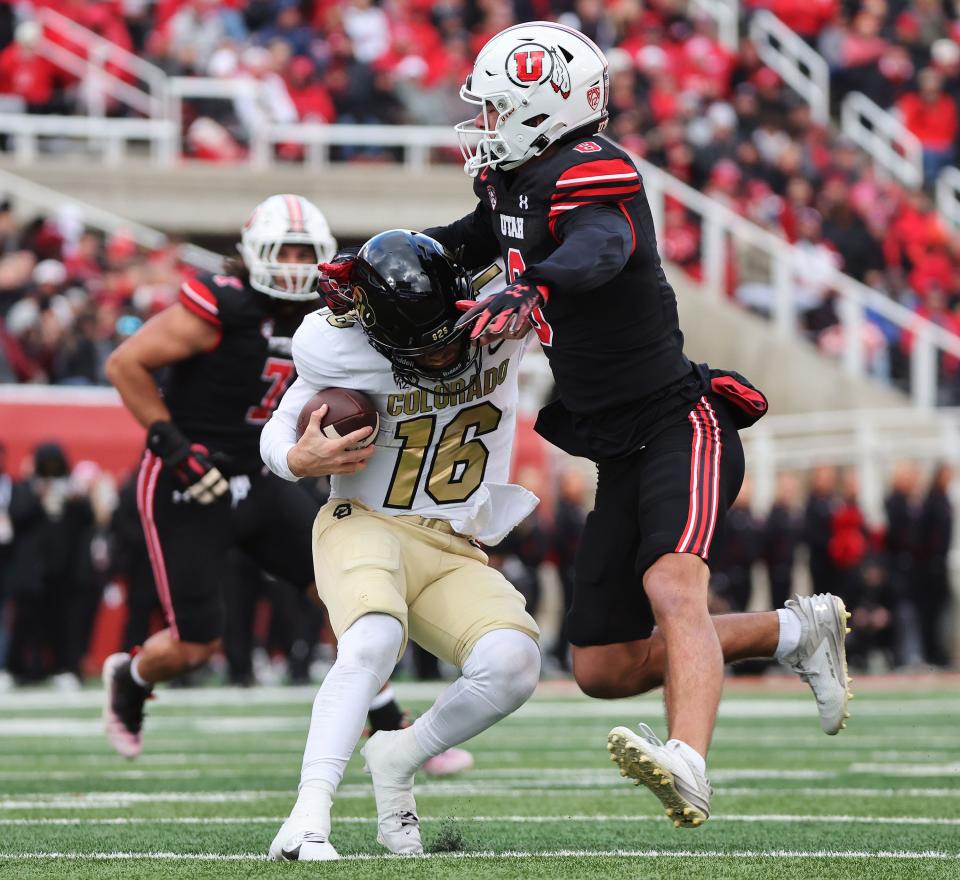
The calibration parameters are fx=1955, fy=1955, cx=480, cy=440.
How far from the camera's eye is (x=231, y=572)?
1213cm

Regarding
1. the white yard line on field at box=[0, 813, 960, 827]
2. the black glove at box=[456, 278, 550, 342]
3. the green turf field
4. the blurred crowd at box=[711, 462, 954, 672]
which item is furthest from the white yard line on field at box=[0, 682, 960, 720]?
the black glove at box=[456, 278, 550, 342]

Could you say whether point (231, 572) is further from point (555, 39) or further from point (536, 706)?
point (555, 39)

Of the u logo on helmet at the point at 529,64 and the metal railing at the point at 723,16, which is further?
the metal railing at the point at 723,16

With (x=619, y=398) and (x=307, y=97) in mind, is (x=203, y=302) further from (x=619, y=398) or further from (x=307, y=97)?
(x=307, y=97)

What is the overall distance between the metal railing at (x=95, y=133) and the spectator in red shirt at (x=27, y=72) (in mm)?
177

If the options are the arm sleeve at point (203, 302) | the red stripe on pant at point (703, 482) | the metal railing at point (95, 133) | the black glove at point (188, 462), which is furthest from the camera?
the metal railing at point (95, 133)

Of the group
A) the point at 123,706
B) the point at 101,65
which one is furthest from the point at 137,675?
the point at 101,65

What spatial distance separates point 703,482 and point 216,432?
2506mm

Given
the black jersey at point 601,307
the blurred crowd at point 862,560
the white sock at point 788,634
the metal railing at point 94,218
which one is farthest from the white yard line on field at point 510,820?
the metal railing at point 94,218

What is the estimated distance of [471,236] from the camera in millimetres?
5027

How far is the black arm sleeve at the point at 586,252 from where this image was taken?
4.12m

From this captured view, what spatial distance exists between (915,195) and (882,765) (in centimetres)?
1166

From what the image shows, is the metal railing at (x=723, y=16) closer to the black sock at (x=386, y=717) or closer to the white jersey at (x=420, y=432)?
the black sock at (x=386, y=717)

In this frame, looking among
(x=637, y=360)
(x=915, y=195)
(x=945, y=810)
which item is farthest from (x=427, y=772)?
(x=915, y=195)
